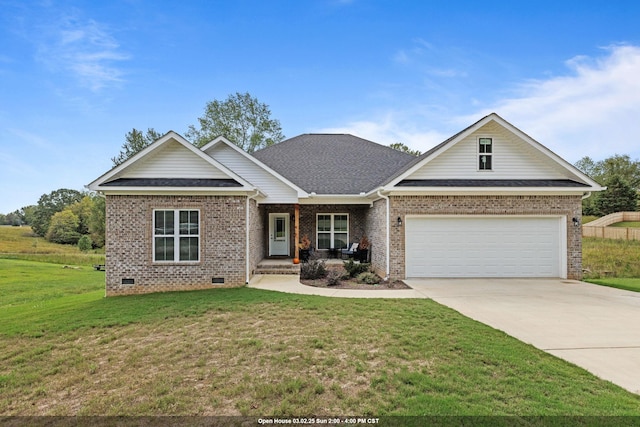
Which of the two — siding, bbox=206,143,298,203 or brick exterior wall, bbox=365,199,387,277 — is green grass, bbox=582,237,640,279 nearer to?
brick exterior wall, bbox=365,199,387,277

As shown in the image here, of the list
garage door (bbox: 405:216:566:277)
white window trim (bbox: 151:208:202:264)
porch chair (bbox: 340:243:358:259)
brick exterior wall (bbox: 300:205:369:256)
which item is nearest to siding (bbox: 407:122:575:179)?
garage door (bbox: 405:216:566:277)

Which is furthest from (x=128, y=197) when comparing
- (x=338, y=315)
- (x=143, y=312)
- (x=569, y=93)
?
(x=569, y=93)

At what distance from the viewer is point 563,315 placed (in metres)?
7.54

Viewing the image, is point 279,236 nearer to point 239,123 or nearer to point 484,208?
point 484,208

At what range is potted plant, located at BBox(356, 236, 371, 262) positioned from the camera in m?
15.0

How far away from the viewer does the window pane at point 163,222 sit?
35.9 feet

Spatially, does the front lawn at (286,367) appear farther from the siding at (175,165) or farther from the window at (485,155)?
the window at (485,155)

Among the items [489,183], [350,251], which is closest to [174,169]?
[350,251]

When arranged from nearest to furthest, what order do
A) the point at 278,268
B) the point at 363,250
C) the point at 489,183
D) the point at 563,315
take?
the point at 563,315 < the point at 489,183 < the point at 278,268 < the point at 363,250

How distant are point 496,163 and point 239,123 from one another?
2605 centimetres

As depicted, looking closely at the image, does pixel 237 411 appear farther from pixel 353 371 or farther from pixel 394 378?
pixel 394 378

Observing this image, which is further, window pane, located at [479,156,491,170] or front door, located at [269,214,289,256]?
front door, located at [269,214,289,256]

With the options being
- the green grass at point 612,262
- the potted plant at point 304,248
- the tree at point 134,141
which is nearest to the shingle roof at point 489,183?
the green grass at point 612,262

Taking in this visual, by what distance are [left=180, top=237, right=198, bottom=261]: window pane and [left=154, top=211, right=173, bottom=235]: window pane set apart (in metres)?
0.55
